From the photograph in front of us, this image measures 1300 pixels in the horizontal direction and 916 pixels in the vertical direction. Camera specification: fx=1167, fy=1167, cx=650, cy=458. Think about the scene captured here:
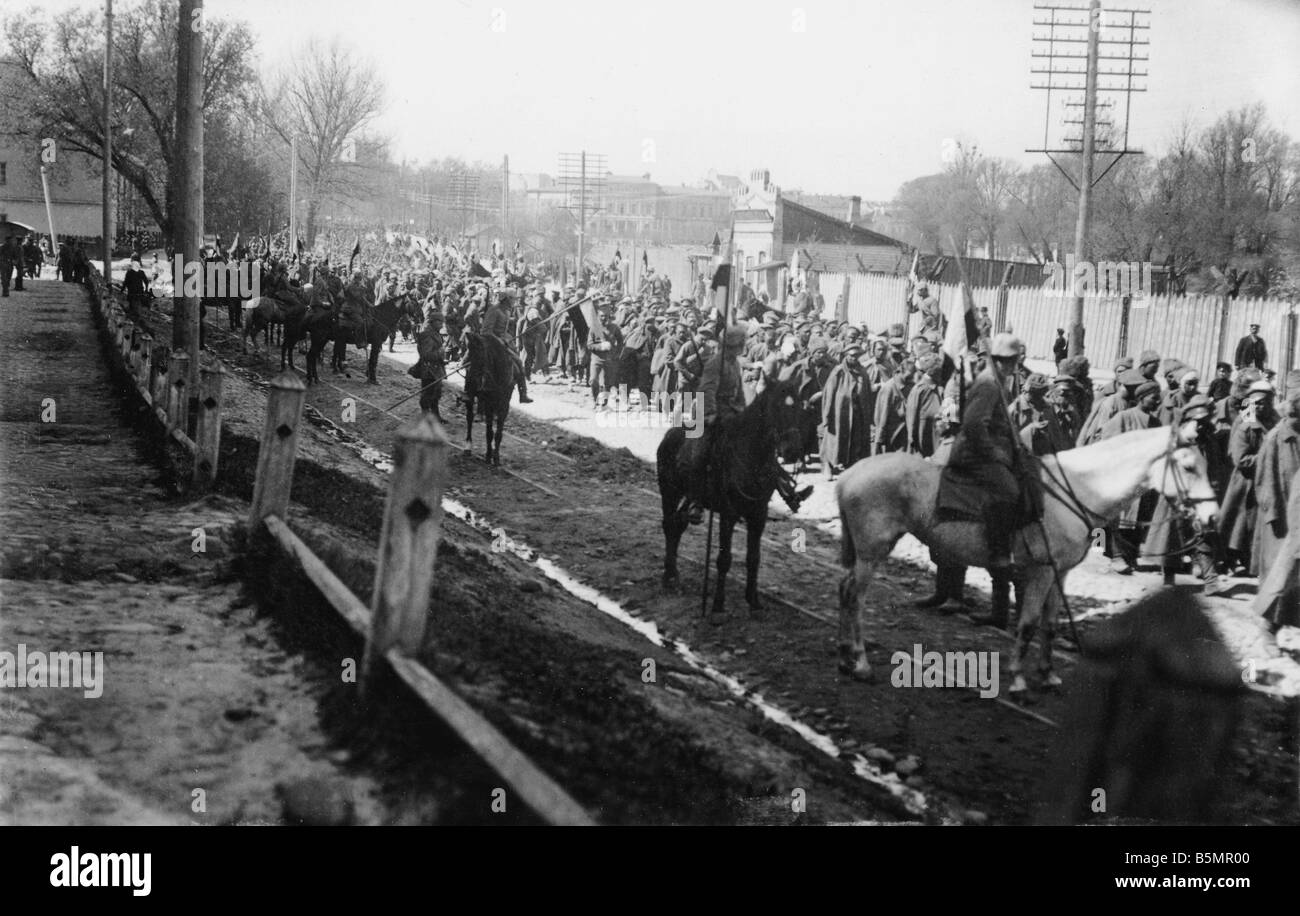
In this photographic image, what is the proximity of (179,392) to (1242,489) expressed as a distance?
33.2 feet

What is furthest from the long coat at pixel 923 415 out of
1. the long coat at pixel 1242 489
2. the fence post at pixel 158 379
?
the fence post at pixel 158 379

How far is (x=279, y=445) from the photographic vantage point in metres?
7.70

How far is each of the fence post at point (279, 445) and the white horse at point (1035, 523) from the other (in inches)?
153

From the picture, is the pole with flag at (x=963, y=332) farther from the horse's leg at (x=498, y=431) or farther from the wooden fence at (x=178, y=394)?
the horse's leg at (x=498, y=431)

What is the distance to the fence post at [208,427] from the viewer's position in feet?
31.9

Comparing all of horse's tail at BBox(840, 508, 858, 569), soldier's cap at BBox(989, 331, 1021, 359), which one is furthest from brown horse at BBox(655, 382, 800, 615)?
soldier's cap at BBox(989, 331, 1021, 359)

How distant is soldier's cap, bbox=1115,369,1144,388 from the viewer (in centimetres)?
1180

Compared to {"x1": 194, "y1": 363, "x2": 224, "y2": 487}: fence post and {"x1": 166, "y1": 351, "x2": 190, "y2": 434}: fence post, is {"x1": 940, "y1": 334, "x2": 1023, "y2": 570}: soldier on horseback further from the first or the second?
{"x1": 166, "y1": 351, "x2": 190, "y2": 434}: fence post

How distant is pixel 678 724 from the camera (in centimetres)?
690

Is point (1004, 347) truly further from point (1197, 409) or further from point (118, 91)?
point (118, 91)

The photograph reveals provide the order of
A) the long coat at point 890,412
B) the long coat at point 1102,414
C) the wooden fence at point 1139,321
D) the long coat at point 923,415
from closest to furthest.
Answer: the long coat at point 1102,414 < the long coat at point 923,415 < the long coat at point 890,412 < the wooden fence at point 1139,321

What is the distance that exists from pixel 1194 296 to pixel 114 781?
22459 millimetres
